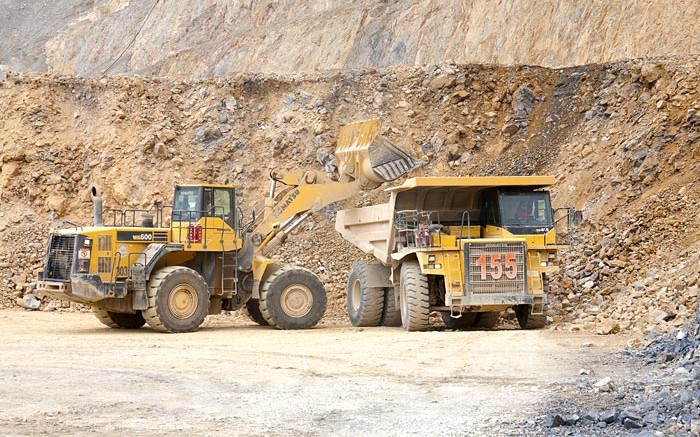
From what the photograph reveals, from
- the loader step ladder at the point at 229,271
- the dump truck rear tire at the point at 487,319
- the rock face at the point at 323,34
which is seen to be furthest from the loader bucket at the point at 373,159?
the rock face at the point at 323,34

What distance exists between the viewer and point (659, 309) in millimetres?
15609

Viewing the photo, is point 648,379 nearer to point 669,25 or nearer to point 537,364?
point 537,364

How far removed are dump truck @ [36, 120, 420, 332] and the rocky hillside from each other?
3.43 metres

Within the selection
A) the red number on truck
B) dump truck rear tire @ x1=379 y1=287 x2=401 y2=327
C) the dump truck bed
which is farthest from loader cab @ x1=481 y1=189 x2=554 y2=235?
dump truck rear tire @ x1=379 y1=287 x2=401 y2=327

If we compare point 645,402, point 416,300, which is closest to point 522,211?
point 416,300

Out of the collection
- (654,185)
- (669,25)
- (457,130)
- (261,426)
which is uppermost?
(669,25)

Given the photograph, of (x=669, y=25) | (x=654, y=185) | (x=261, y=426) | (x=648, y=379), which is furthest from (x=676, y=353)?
(x=669, y=25)

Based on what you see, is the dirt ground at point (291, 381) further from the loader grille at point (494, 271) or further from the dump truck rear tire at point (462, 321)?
the dump truck rear tire at point (462, 321)

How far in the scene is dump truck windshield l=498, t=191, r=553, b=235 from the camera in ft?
57.0

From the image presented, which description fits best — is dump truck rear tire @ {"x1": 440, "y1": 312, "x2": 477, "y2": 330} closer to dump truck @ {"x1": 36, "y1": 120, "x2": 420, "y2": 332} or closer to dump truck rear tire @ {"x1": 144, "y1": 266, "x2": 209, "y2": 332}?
dump truck @ {"x1": 36, "y1": 120, "x2": 420, "y2": 332}

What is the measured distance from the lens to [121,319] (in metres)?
19.6

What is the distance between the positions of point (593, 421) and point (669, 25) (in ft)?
69.2

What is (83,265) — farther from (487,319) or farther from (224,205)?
(487,319)

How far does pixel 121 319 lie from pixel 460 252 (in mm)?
6362
